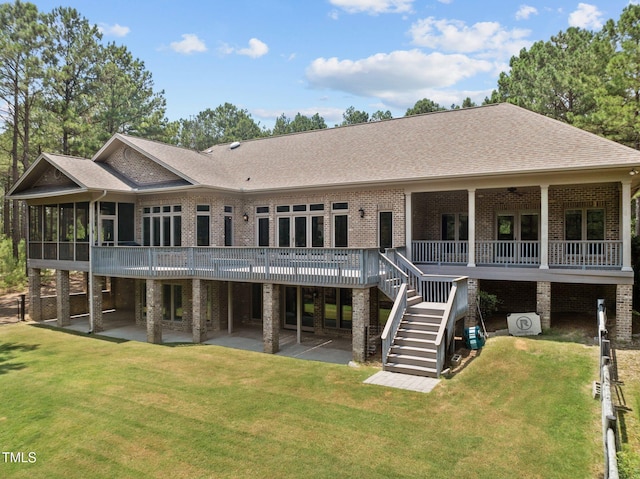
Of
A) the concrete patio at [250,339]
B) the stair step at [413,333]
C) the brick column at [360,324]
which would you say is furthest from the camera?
the concrete patio at [250,339]

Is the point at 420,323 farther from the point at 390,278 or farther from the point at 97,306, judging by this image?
the point at 97,306

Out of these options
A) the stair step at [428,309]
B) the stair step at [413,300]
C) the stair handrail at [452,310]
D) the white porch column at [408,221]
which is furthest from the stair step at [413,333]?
the white porch column at [408,221]

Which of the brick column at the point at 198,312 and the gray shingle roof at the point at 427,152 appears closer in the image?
the gray shingle roof at the point at 427,152

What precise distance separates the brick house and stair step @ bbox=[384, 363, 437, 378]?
57 mm

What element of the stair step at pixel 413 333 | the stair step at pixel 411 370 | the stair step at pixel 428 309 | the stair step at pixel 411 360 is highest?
the stair step at pixel 428 309

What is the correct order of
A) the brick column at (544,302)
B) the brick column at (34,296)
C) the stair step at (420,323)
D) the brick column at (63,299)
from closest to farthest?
1. the stair step at (420,323)
2. the brick column at (544,302)
3. the brick column at (63,299)
4. the brick column at (34,296)

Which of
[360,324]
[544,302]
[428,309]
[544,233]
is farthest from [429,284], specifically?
[544,233]

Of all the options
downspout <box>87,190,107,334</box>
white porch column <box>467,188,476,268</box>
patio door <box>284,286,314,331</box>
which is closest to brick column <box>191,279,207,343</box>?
patio door <box>284,286,314,331</box>

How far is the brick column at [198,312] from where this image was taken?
50.7ft

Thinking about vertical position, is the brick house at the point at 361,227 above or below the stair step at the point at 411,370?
above

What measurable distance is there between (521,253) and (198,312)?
11.0 m

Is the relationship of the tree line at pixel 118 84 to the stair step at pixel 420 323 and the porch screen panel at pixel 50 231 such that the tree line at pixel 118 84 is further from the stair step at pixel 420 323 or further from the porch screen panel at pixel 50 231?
the stair step at pixel 420 323

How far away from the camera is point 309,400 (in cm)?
942

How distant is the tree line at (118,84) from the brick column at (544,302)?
11914 millimetres
